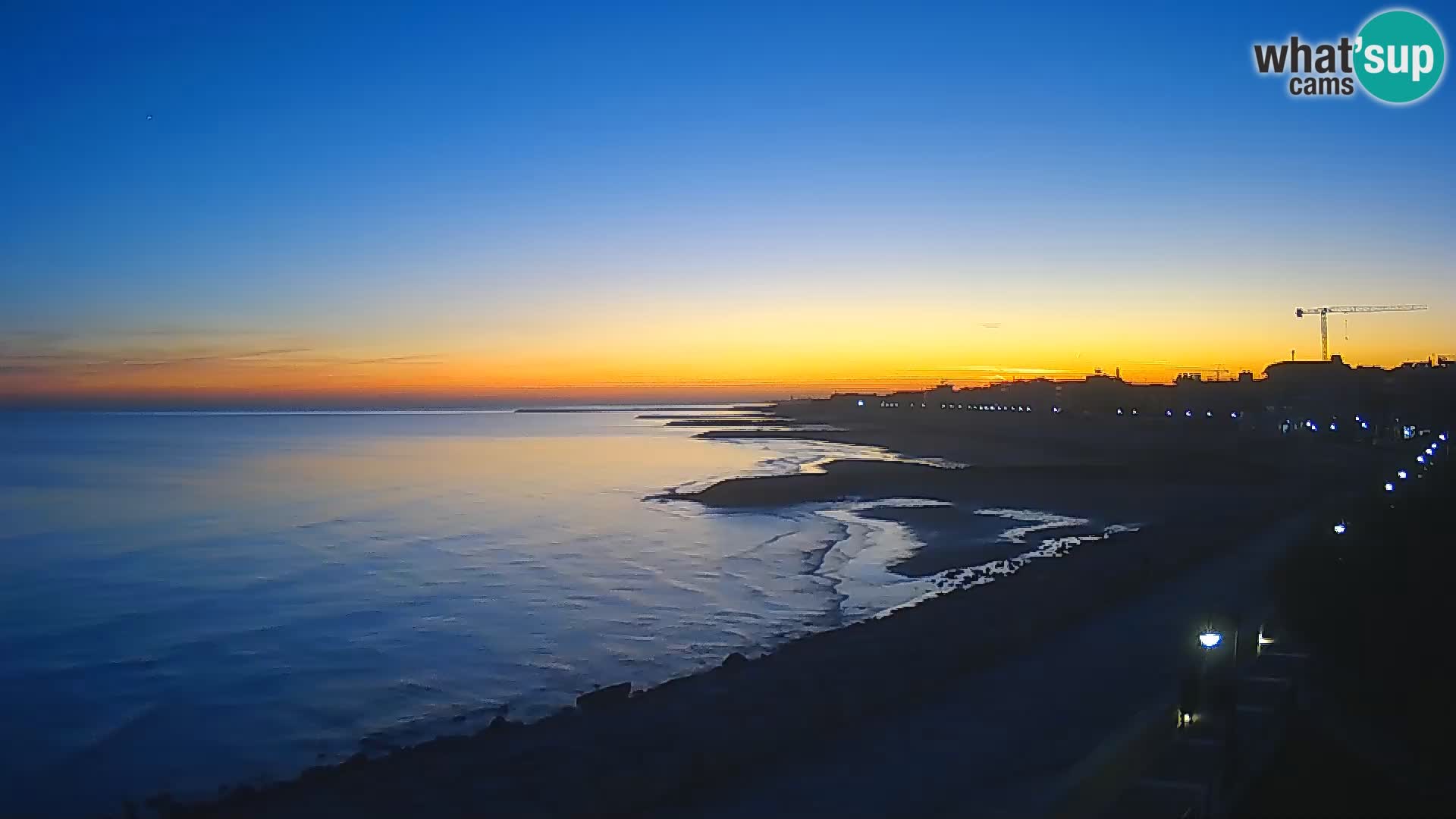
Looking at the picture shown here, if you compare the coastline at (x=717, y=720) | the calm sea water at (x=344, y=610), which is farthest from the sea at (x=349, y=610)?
the coastline at (x=717, y=720)

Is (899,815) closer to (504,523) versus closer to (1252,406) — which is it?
(504,523)

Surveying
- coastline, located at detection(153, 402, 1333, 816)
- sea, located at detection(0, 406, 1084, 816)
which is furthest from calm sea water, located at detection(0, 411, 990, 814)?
coastline, located at detection(153, 402, 1333, 816)

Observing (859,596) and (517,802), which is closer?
(517,802)

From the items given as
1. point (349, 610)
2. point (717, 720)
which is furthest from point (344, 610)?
point (717, 720)

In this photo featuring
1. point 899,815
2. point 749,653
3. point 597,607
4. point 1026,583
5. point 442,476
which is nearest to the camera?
point 899,815

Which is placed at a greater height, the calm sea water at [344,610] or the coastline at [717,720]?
the coastline at [717,720]

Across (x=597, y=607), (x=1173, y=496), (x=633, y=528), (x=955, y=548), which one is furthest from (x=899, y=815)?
(x=1173, y=496)

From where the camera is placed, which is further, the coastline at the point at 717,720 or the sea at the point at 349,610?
the sea at the point at 349,610

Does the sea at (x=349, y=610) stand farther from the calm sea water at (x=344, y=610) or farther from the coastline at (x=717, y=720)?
the coastline at (x=717, y=720)
